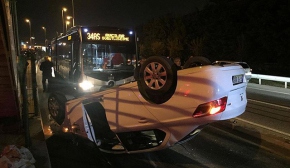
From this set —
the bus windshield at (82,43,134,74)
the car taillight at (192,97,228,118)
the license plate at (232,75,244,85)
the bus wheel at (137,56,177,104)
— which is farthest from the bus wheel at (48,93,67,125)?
the bus windshield at (82,43,134,74)

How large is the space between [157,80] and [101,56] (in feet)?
24.2

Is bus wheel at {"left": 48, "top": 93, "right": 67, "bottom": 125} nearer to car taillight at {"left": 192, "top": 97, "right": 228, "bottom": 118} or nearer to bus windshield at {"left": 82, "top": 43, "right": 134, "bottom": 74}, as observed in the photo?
car taillight at {"left": 192, "top": 97, "right": 228, "bottom": 118}

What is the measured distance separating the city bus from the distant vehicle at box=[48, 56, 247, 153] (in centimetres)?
593

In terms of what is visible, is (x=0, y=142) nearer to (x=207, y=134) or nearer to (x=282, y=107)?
(x=207, y=134)

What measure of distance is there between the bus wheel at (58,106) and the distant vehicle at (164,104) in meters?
1.28

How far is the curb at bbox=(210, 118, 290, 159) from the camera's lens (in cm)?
604

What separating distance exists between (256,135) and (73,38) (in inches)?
317

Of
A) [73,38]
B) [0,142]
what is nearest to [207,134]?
[0,142]

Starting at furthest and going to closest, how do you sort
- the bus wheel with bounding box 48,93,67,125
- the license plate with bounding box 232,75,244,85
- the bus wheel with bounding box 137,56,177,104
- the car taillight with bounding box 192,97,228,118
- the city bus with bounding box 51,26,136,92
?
the city bus with bounding box 51,26,136,92 < the bus wheel with bounding box 48,93,67,125 < the license plate with bounding box 232,75,244,85 < the bus wheel with bounding box 137,56,177,104 < the car taillight with bounding box 192,97,228,118

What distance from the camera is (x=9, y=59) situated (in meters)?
5.66

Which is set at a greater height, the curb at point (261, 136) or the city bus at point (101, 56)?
the city bus at point (101, 56)

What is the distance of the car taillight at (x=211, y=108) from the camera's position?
4.25 metres

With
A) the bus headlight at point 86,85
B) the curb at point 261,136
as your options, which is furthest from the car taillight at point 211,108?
the bus headlight at point 86,85

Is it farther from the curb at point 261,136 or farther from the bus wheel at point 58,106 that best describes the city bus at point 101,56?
the curb at point 261,136
